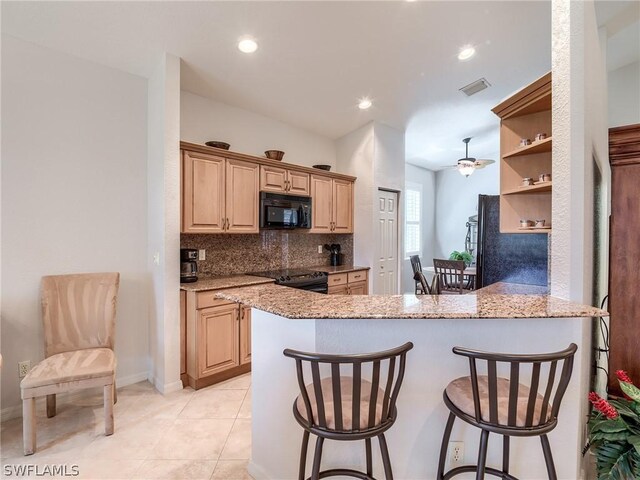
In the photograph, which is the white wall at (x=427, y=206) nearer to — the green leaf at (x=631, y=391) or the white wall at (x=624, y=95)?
the white wall at (x=624, y=95)

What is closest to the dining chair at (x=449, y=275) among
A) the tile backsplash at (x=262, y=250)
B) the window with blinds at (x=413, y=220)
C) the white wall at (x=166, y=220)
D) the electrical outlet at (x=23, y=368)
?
the tile backsplash at (x=262, y=250)

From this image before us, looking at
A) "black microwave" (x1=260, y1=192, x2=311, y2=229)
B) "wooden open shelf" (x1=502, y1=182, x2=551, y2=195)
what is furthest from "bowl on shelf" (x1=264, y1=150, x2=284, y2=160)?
"wooden open shelf" (x1=502, y1=182, x2=551, y2=195)

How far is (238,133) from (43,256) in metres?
2.27

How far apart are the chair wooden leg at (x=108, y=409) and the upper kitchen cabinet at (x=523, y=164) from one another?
3.26m

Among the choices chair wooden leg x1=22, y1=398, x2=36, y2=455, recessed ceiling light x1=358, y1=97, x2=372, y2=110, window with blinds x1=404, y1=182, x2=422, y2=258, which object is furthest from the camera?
window with blinds x1=404, y1=182, x2=422, y2=258

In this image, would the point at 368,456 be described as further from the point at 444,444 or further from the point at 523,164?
the point at 523,164

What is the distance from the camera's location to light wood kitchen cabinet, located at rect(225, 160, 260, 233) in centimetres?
315

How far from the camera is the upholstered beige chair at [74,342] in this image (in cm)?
192

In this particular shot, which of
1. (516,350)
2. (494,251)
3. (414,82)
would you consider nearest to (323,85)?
(414,82)

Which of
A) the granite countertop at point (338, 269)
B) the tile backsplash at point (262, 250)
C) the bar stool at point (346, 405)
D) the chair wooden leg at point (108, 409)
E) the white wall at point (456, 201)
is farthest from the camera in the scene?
the white wall at point (456, 201)

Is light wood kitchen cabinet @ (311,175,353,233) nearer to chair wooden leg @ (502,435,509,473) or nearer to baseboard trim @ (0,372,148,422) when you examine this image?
baseboard trim @ (0,372,148,422)

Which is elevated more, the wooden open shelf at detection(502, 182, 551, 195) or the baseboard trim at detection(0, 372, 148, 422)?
the wooden open shelf at detection(502, 182, 551, 195)
